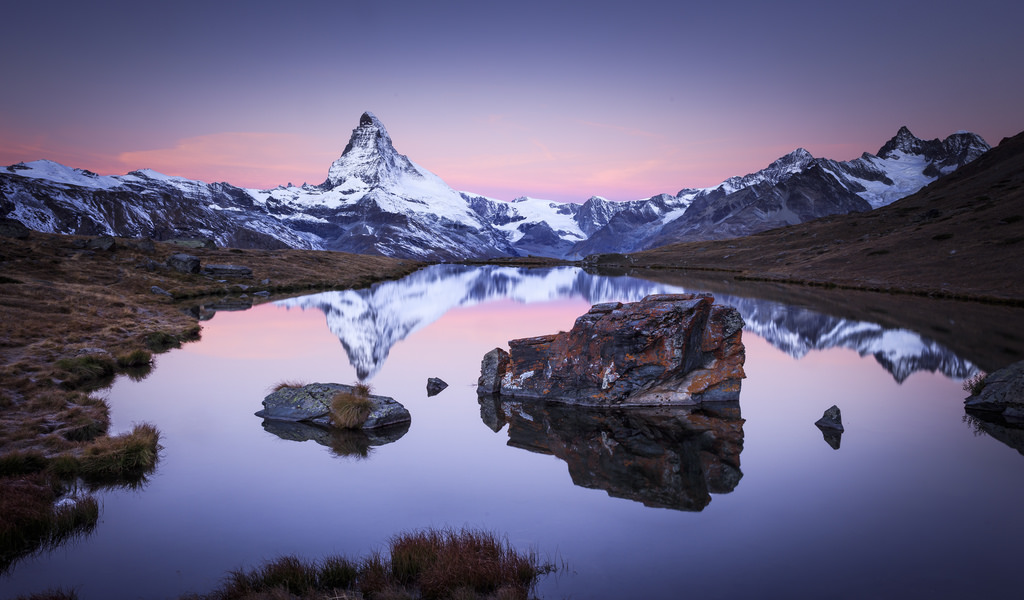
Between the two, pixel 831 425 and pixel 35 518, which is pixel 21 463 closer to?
pixel 35 518

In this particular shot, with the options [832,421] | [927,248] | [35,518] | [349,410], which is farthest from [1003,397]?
[927,248]

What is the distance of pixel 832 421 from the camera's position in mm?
18078

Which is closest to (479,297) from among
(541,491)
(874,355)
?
(874,355)

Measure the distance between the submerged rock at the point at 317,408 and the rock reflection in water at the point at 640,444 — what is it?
3.33m

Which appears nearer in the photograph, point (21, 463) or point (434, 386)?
point (21, 463)

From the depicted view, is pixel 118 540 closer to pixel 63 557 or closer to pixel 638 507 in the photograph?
pixel 63 557

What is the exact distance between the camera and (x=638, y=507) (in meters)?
11.9

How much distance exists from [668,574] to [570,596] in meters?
1.99

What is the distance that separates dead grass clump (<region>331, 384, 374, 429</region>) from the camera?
17.8 metres

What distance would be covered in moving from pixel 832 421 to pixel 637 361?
274 inches

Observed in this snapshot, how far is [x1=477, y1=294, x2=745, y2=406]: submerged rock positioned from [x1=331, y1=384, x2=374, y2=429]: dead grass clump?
576 cm

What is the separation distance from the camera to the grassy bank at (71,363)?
1120 centimetres

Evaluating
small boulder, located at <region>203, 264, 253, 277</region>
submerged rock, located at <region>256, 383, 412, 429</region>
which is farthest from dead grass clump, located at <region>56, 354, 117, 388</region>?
small boulder, located at <region>203, 264, 253, 277</region>

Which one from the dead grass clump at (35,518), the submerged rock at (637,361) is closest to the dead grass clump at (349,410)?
the submerged rock at (637,361)
